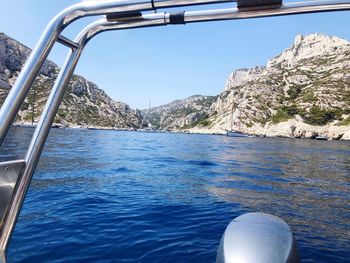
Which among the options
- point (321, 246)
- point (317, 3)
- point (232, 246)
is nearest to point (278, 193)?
point (321, 246)

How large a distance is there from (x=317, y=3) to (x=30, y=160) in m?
3.03

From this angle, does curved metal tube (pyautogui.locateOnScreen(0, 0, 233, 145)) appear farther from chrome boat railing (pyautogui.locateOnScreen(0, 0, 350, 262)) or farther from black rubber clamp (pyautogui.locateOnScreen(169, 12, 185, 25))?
black rubber clamp (pyautogui.locateOnScreen(169, 12, 185, 25))

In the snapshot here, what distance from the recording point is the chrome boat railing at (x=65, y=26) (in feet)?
8.30

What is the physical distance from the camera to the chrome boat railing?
2.53 metres

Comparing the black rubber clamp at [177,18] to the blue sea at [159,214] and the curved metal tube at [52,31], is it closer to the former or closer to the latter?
the curved metal tube at [52,31]

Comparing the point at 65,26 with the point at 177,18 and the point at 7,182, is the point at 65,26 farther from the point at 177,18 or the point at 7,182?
the point at 7,182

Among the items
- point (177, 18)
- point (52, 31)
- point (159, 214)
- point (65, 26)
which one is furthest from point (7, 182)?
point (159, 214)

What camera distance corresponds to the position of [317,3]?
8.40 feet

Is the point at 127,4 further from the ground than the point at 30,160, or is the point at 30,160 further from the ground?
the point at 127,4

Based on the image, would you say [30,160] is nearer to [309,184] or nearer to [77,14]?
[77,14]

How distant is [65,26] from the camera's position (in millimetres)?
2875

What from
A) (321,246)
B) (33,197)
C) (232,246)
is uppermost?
(232,246)

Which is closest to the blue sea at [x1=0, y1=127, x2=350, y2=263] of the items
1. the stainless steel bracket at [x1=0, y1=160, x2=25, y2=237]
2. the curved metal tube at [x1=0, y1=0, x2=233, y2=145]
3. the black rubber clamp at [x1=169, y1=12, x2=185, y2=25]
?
the stainless steel bracket at [x1=0, y1=160, x2=25, y2=237]

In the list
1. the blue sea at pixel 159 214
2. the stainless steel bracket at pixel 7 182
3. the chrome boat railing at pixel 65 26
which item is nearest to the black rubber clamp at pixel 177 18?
the chrome boat railing at pixel 65 26
